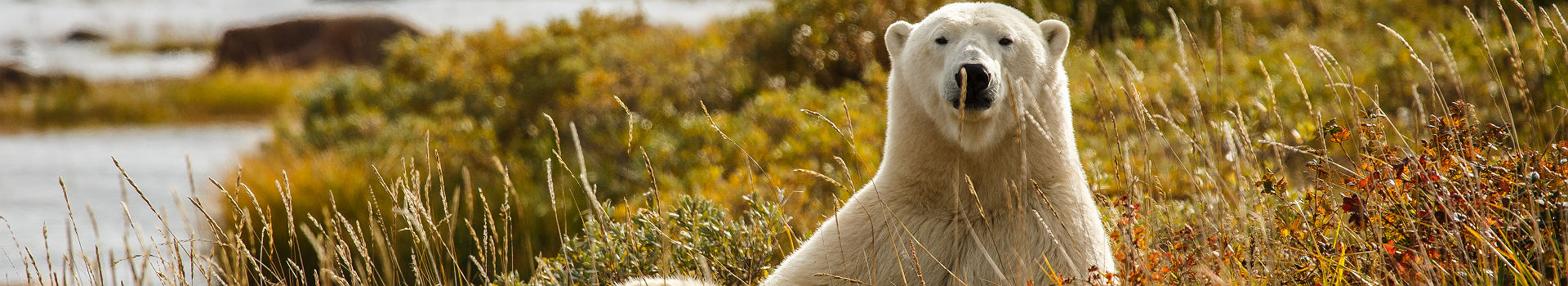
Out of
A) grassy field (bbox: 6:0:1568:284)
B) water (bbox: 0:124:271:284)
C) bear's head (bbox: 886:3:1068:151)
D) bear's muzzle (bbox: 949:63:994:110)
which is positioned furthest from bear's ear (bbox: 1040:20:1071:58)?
water (bbox: 0:124:271:284)

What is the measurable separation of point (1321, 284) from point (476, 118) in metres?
8.53

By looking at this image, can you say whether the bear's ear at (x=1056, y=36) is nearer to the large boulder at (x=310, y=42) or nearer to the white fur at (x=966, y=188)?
the white fur at (x=966, y=188)

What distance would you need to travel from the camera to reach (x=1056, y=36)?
2.94 metres

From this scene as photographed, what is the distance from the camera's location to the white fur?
255 cm

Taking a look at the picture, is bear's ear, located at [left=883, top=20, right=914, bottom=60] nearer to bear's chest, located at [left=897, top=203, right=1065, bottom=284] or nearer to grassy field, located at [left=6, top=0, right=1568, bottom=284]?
grassy field, located at [left=6, top=0, right=1568, bottom=284]

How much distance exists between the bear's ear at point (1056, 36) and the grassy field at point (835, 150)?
1.03 ft

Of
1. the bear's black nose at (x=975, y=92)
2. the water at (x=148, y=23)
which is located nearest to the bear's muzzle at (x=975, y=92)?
the bear's black nose at (x=975, y=92)

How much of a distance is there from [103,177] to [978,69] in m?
11.9

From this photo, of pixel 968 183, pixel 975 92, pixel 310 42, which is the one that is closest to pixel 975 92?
pixel 975 92

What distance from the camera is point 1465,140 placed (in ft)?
7.98

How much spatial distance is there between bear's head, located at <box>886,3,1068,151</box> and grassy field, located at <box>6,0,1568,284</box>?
1.03 ft

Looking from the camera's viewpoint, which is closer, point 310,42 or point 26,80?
point 26,80

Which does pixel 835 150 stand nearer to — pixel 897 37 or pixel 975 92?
pixel 897 37

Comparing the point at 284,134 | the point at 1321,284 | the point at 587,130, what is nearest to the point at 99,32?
the point at 284,134
